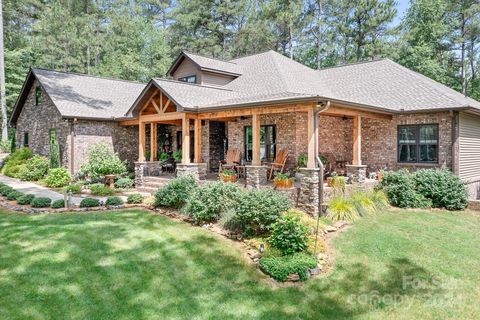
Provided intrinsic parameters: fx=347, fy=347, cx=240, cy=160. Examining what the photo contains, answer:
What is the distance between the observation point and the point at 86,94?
17.6 meters

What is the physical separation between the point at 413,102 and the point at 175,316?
39.5 feet

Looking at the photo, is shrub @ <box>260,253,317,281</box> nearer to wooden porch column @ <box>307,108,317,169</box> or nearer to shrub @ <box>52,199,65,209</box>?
wooden porch column @ <box>307,108,317,169</box>

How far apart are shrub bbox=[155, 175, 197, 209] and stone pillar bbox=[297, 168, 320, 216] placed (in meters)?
3.06

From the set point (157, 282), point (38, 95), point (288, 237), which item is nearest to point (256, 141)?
point (288, 237)

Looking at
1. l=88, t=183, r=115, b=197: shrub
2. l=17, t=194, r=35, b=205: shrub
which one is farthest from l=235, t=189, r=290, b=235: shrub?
l=88, t=183, r=115, b=197: shrub

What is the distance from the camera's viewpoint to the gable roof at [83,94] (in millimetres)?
15750

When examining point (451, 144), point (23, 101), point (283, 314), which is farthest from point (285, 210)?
point (23, 101)

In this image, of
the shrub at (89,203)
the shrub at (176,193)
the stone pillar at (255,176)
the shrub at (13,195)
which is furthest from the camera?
the shrub at (13,195)

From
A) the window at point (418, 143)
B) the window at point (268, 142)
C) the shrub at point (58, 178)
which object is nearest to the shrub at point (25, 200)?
the shrub at point (58, 178)

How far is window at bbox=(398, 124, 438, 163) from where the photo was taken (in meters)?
12.7

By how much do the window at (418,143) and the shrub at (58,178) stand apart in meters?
13.6

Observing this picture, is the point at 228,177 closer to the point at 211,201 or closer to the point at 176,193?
the point at 176,193

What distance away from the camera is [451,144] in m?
12.2

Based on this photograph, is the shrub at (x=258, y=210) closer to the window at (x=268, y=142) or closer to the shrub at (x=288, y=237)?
the shrub at (x=288, y=237)
